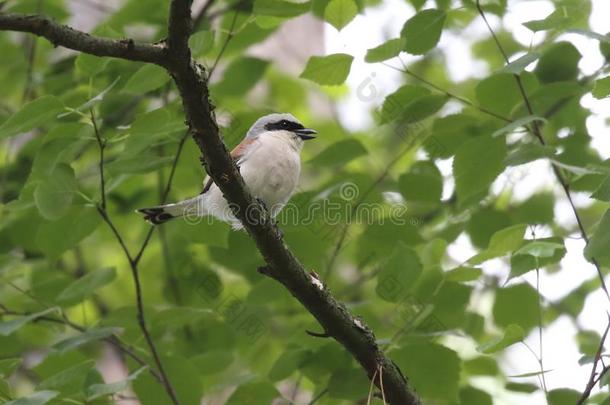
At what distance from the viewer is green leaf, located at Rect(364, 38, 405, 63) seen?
3283mm

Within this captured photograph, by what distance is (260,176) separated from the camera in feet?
14.2

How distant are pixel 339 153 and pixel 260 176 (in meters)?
0.55

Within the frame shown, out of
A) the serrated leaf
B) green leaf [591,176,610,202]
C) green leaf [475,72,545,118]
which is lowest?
green leaf [591,176,610,202]

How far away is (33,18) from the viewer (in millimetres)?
2447

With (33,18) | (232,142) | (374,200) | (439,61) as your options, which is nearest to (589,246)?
(374,200)

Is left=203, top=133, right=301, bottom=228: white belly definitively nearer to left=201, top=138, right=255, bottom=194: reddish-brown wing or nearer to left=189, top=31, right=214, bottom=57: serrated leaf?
left=201, top=138, right=255, bottom=194: reddish-brown wing

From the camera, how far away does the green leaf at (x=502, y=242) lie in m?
3.22

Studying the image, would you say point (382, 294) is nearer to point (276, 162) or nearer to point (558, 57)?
point (276, 162)

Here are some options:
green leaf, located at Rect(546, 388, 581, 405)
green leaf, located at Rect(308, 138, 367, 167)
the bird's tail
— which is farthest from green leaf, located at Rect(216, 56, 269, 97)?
green leaf, located at Rect(546, 388, 581, 405)

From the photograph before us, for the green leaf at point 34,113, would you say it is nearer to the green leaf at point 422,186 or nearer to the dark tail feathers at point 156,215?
the dark tail feathers at point 156,215

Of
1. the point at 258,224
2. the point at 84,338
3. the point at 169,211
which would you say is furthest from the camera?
the point at 169,211

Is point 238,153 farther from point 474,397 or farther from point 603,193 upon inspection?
point 603,193

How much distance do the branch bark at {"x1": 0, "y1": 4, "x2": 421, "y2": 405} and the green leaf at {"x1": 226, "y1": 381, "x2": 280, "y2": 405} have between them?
593mm

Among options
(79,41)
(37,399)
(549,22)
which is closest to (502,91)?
(549,22)
